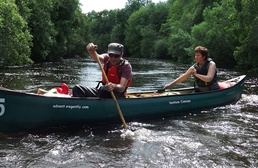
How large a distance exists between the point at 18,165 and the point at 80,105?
5.76 feet

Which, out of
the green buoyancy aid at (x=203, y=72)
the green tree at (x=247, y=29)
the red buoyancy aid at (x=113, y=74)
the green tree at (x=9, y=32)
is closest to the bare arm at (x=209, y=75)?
the green buoyancy aid at (x=203, y=72)

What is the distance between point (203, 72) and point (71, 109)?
3759 millimetres

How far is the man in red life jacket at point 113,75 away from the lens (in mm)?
5969

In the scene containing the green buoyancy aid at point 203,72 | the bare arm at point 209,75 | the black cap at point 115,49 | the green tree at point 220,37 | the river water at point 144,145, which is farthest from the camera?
the green tree at point 220,37

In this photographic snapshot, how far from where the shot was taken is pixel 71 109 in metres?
5.71

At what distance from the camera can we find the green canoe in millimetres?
5273

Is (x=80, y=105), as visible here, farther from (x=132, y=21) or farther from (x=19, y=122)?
(x=132, y=21)

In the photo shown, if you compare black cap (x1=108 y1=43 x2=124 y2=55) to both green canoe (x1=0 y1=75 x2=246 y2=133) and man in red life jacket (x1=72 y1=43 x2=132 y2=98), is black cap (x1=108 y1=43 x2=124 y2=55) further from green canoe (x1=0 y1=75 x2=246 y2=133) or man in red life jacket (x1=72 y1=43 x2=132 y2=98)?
green canoe (x1=0 y1=75 x2=246 y2=133)

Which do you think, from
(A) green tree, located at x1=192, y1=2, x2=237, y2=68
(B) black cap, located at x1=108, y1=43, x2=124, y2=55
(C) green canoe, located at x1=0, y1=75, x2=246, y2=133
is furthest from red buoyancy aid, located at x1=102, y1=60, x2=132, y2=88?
(A) green tree, located at x1=192, y1=2, x2=237, y2=68

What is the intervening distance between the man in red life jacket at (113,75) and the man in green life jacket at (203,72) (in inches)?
80.0

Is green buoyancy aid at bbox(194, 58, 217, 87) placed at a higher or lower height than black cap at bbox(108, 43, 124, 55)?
lower

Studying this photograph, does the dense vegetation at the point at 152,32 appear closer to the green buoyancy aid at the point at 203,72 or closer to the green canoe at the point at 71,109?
the green buoyancy aid at the point at 203,72

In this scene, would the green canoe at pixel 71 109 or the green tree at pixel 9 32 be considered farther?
the green tree at pixel 9 32

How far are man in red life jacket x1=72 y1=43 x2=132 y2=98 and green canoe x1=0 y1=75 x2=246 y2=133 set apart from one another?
0.25 metres
